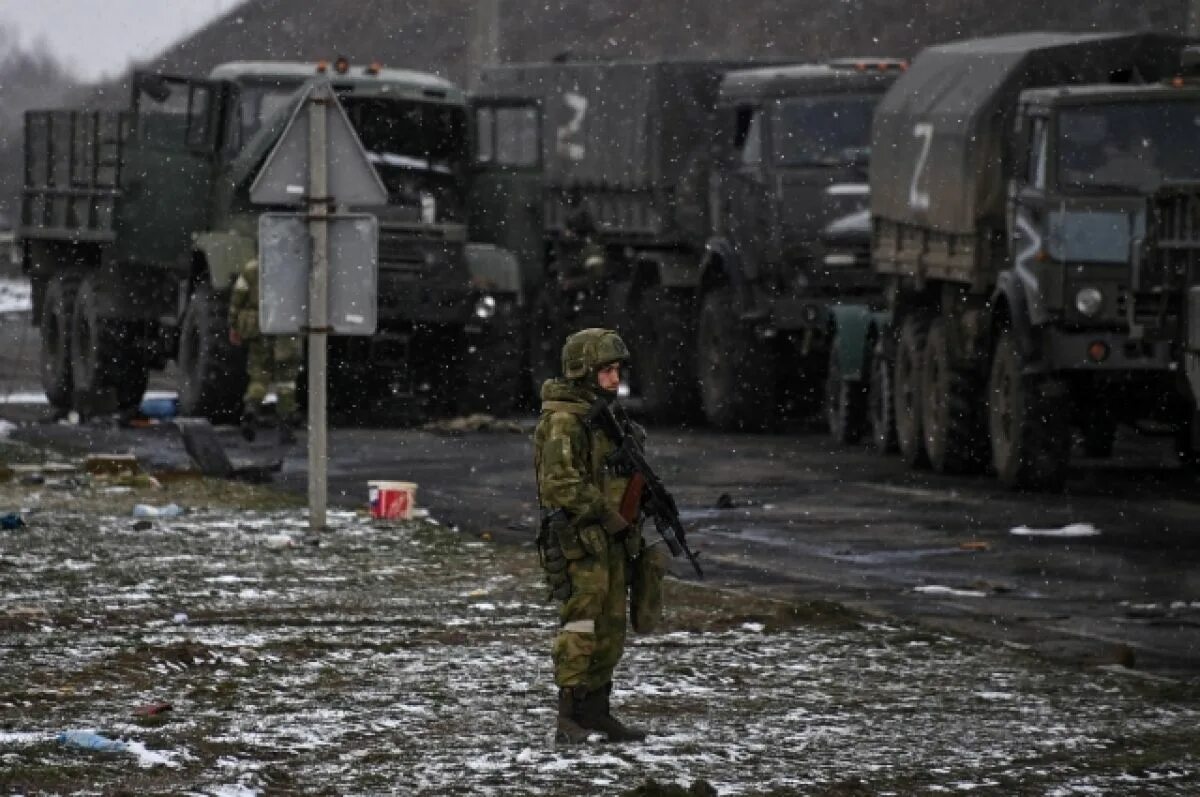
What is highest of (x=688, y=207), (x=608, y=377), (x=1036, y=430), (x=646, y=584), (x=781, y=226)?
(x=688, y=207)

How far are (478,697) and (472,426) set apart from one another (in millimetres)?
15773

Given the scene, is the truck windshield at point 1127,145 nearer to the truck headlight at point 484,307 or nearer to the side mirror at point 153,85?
the truck headlight at point 484,307

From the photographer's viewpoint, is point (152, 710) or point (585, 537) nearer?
point (585, 537)

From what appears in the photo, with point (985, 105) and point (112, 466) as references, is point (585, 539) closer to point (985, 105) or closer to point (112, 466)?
point (112, 466)

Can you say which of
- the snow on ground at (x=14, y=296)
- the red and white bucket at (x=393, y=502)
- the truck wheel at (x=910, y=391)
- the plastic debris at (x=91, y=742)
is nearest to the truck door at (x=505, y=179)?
the truck wheel at (x=910, y=391)

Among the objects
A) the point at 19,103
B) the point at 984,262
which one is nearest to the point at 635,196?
the point at 984,262

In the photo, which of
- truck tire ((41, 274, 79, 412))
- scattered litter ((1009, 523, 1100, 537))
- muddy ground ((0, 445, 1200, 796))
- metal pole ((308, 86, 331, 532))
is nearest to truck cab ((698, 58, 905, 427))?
truck tire ((41, 274, 79, 412))

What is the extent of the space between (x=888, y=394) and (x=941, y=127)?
97.1 inches

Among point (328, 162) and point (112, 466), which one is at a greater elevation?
point (328, 162)

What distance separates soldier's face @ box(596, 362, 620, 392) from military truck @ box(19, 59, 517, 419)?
16512 millimetres

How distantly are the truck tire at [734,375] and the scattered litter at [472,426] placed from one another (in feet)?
5.60

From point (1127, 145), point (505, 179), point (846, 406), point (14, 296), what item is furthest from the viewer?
point (14, 296)

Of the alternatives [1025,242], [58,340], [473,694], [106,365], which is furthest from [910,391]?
[473,694]

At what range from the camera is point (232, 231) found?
26500 millimetres
